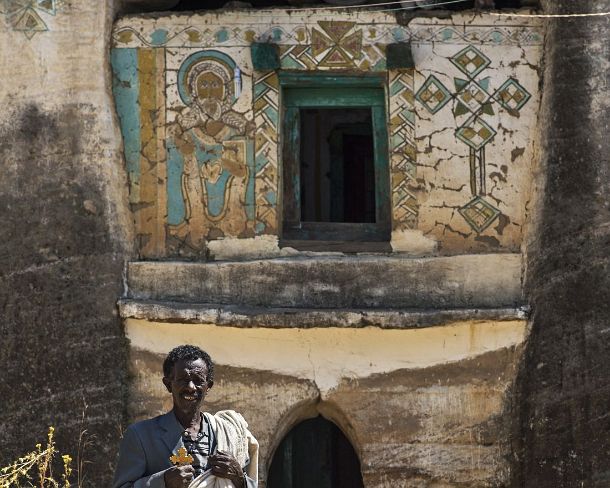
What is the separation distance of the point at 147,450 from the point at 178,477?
0.96 ft

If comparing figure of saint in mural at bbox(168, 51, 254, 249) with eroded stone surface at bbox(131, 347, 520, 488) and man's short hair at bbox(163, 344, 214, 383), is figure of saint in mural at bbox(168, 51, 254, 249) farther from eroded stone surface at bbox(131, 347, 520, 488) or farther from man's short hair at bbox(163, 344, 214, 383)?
man's short hair at bbox(163, 344, 214, 383)

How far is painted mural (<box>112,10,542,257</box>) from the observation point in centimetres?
960

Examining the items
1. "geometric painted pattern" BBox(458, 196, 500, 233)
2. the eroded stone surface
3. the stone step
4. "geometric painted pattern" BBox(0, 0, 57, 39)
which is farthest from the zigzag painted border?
the eroded stone surface

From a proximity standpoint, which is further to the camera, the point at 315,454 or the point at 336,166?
the point at 336,166

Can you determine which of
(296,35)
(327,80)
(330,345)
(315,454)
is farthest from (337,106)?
(315,454)

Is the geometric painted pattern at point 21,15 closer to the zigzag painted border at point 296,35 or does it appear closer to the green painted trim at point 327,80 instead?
the zigzag painted border at point 296,35

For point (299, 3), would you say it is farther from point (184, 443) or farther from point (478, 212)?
point (184, 443)

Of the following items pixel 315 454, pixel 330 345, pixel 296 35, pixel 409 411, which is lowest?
pixel 315 454

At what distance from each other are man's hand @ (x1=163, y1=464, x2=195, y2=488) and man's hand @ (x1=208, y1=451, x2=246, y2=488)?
0.50 feet

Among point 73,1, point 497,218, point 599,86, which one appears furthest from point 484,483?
point 73,1

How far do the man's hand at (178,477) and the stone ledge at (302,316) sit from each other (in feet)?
10.5

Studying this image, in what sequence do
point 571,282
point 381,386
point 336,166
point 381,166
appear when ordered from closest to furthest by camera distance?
point 571,282, point 381,386, point 381,166, point 336,166

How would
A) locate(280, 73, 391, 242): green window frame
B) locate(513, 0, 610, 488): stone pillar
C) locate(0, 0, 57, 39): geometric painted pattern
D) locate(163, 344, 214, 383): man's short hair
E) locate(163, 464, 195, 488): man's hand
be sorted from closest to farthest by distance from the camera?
locate(163, 464, 195, 488): man's hand
locate(163, 344, 214, 383): man's short hair
locate(513, 0, 610, 488): stone pillar
locate(0, 0, 57, 39): geometric painted pattern
locate(280, 73, 391, 242): green window frame

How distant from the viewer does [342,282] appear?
9.49m
